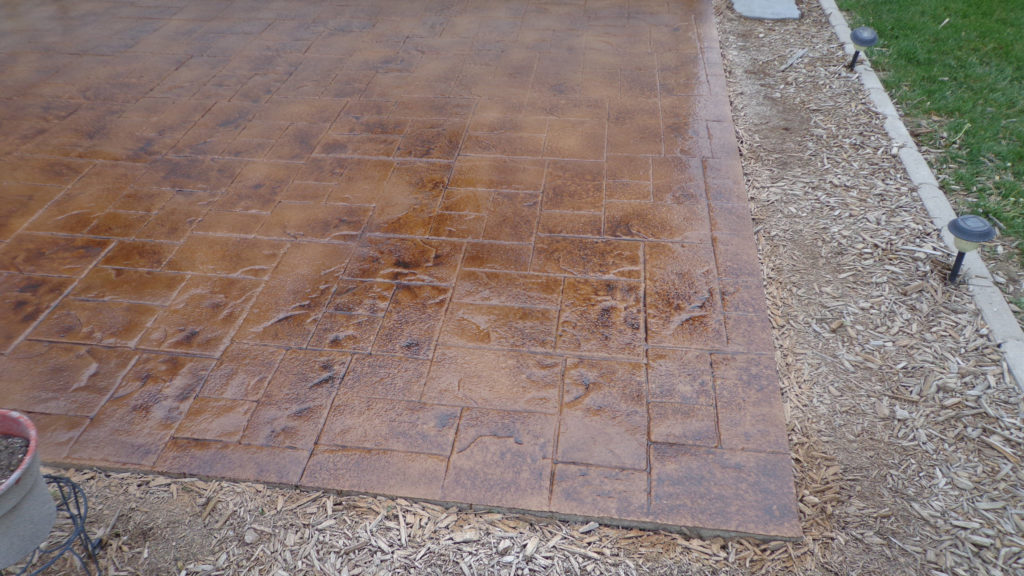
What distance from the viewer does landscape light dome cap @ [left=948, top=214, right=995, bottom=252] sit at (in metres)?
2.55

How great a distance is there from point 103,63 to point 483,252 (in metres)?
3.54

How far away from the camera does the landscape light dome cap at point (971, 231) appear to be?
8.36 feet

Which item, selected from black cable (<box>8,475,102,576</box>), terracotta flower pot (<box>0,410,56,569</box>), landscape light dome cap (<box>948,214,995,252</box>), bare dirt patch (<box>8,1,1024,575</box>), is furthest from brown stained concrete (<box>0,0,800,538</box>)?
landscape light dome cap (<box>948,214,995,252</box>)

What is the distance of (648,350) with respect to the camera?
2.55 m

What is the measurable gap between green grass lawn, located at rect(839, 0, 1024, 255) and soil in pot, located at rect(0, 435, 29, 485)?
12.8 feet

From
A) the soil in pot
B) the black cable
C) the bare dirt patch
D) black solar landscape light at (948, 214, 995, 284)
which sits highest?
the soil in pot

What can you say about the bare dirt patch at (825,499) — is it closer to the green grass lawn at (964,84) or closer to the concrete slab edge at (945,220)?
the concrete slab edge at (945,220)

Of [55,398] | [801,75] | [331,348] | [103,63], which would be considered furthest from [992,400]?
[103,63]

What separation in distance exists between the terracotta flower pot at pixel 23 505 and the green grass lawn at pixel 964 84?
3863 millimetres

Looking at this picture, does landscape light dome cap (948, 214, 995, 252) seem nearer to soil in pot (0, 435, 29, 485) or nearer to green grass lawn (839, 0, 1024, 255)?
green grass lawn (839, 0, 1024, 255)

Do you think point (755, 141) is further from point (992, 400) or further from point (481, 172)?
point (992, 400)

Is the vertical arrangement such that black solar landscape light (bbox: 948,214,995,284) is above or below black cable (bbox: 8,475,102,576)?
above

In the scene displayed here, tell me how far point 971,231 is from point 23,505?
3.21 m

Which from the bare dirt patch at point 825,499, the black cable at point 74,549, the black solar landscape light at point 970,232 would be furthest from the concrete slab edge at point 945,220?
the black cable at point 74,549
